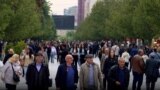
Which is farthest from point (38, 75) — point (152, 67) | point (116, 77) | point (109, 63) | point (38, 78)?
point (152, 67)

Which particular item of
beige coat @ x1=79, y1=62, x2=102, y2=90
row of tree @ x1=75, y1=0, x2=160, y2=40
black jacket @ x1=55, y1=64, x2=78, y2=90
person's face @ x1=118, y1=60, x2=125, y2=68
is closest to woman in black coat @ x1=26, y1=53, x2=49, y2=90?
black jacket @ x1=55, y1=64, x2=78, y2=90

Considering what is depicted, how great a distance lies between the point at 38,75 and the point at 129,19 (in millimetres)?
45248

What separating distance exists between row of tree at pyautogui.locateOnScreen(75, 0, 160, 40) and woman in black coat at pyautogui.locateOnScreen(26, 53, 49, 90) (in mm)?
23166

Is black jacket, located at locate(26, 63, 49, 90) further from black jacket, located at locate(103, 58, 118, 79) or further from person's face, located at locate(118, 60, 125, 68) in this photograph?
black jacket, located at locate(103, 58, 118, 79)

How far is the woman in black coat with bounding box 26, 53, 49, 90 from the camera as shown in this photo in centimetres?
1427

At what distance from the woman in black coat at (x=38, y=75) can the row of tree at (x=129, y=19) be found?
76.0 feet

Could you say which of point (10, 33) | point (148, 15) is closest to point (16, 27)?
point (10, 33)

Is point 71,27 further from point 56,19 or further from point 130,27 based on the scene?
point 130,27

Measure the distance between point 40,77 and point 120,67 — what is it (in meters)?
1.94

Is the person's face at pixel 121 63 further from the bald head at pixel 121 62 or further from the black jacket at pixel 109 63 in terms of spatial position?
the black jacket at pixel 109 63

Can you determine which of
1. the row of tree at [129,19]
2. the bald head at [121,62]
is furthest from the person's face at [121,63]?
the row of tree at [129,19]

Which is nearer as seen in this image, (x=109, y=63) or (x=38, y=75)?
(x=38, y=75)

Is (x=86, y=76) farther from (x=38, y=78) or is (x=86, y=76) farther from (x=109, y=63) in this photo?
(x=109, y=63)

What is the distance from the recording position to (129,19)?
194ft
